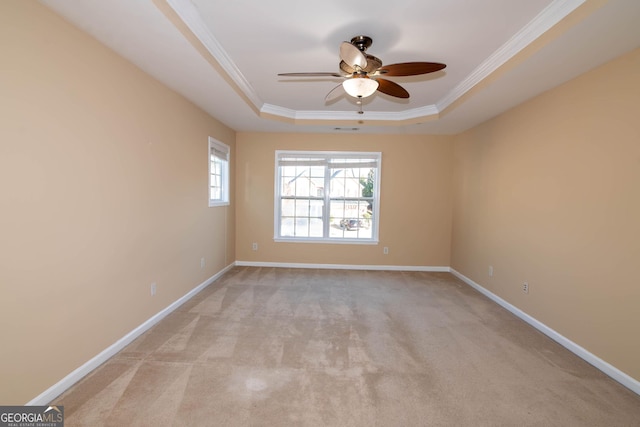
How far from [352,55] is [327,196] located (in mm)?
3388

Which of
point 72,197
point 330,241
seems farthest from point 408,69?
point 330,241

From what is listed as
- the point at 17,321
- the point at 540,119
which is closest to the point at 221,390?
the point at 17,321

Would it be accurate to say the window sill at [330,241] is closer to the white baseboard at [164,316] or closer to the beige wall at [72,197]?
the white baseboard at [164,316]

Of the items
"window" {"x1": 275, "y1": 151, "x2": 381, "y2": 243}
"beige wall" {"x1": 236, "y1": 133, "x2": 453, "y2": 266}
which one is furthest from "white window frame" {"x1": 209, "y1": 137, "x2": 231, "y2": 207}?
"window" {"x1": 275, "y1": 151, "x2": 381, "y2": 243}

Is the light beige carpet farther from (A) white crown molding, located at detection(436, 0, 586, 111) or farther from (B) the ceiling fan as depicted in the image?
(A) white crown molding, located at detection(436, 0, 586, 111)

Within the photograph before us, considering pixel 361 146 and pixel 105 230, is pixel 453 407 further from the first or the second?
pixel 361 146

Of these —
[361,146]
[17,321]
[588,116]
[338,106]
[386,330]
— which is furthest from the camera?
[361,146]

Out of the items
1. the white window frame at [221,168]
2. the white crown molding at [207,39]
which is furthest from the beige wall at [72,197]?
the white window frame at [221,168]

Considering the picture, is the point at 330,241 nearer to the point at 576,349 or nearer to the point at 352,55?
the point at 576,349

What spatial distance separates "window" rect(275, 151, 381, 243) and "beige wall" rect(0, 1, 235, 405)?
2337 mm

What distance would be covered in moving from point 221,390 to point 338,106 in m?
3.56

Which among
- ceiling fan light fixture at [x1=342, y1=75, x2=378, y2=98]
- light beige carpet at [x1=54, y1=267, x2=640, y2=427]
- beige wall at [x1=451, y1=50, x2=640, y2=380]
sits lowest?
light beige carpet at [x1=54, y1=267, x2=640, y2=427]

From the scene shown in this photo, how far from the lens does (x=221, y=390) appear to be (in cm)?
191

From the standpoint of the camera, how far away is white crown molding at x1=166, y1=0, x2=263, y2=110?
1.89 meters
